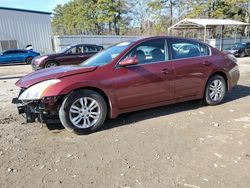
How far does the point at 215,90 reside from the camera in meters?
6.01

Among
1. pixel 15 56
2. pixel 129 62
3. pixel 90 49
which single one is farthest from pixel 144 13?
pixel 129 62

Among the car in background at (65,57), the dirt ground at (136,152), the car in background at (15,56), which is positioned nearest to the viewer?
the dirt ground at (136,152)

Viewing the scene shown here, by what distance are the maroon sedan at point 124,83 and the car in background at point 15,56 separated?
18755mm

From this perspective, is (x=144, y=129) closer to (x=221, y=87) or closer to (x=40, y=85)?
(x=40, y=85)

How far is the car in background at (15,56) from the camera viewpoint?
21.8 metres

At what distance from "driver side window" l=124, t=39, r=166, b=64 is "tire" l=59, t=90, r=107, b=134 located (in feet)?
3.44

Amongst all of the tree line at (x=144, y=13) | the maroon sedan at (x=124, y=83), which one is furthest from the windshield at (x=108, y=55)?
the tree line at (x=144, y=13)

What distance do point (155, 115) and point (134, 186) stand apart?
258 centimetres

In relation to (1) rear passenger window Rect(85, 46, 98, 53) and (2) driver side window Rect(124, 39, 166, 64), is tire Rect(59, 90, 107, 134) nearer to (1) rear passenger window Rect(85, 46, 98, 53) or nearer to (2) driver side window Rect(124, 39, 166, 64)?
(2) driver side window Rect(124, 39, 166, 64)

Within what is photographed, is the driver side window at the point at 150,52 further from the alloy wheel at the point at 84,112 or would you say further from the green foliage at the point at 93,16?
the green foliage at the point at 93,16

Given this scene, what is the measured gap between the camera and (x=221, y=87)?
20.0 ft

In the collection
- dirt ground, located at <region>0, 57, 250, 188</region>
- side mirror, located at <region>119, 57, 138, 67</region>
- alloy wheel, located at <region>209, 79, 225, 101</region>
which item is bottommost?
dirt ground, located at <region>0, 57, 250, 188</region>

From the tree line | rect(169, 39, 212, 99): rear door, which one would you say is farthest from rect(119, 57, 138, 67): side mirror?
the tree line

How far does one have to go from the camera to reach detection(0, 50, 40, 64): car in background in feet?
71.6
